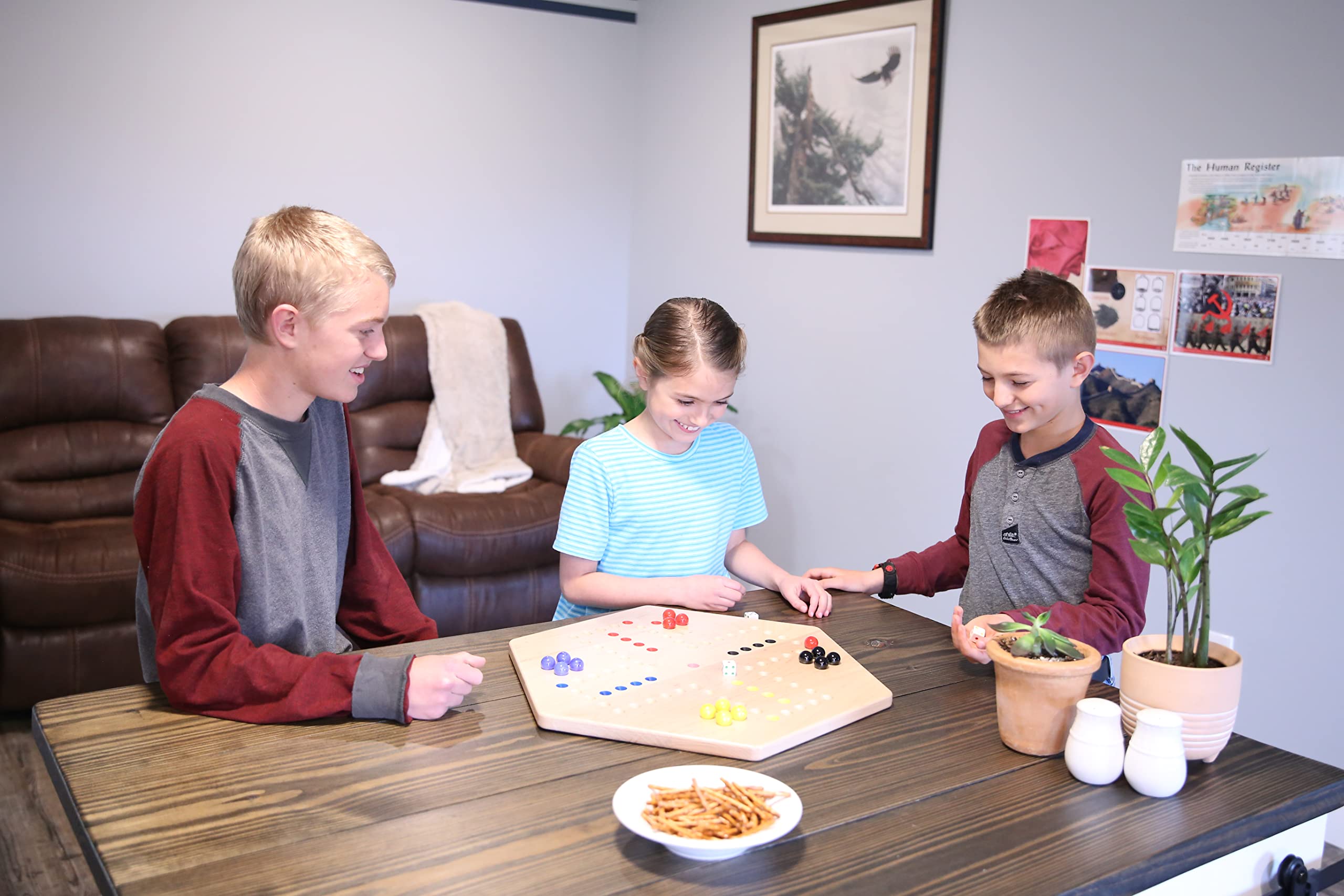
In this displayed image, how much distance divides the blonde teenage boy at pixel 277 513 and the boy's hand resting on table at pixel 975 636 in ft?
2.18

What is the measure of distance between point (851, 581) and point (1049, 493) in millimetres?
373

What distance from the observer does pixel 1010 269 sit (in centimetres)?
331

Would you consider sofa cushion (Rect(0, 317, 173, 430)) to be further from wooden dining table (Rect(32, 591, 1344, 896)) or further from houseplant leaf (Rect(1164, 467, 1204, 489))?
houseplant leaf (Rect(1164, 467, 1204, 489))

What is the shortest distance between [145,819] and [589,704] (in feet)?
1.65

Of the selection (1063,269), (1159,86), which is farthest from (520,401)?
(1159,86)

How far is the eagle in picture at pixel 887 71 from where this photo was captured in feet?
11.9

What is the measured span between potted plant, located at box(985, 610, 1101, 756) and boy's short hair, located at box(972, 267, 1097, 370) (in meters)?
0.53

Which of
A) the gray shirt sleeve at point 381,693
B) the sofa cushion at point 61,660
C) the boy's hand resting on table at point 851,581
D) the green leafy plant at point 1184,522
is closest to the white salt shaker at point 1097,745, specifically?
the green leafy plant at point 1184,522

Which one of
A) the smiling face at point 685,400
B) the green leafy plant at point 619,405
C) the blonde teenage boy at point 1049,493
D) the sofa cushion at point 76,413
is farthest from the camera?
the green leafy plant at point 619,405

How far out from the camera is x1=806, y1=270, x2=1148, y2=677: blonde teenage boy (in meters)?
1.59

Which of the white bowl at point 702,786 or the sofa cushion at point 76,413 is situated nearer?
the white bowl at point 702,786

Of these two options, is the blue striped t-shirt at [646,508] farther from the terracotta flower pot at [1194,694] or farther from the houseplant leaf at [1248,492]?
the houseplant leaf at [1248,492]

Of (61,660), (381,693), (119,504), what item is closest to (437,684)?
(381,693)

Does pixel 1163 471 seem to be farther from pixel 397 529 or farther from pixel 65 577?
pixel 65 577
